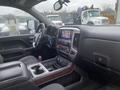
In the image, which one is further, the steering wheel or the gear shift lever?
the steering wheel

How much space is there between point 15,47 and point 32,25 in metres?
0.47

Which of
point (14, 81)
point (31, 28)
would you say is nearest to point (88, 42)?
point (14, 81)

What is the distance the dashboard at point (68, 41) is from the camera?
1.93 meters

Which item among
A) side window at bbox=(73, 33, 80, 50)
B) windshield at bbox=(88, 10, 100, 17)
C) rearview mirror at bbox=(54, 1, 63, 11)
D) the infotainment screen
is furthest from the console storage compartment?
windshield at bbox=(88, 10, 100, 17)

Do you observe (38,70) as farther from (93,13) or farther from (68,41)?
(93,13)

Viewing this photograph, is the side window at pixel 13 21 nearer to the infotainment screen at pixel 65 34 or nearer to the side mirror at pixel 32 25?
the side mirror at pixel 32 25

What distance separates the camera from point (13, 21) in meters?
3.10

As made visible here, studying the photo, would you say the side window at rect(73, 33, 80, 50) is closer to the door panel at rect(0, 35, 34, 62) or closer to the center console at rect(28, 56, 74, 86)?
the center console at rect(28, 56, 74, 86)

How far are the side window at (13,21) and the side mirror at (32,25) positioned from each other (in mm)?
51

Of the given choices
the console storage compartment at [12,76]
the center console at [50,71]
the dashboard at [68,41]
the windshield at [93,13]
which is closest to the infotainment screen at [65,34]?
the dashboard at [68,41]

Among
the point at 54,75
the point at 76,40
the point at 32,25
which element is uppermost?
the point at 32,25

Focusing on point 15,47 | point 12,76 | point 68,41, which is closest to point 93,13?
point 15,47

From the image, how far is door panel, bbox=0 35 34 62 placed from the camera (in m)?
2.88

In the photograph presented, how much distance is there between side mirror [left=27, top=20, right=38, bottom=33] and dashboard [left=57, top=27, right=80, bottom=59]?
939 millimetres
